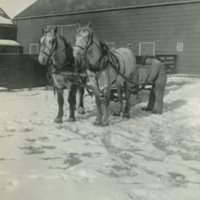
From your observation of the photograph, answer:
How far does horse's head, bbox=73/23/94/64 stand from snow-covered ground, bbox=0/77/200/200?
51.8 inches

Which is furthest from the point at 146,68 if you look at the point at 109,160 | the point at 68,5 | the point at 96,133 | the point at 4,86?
the point at 68,5

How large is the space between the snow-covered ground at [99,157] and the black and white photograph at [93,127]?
0.04 ft

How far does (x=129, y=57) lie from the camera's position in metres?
9.05

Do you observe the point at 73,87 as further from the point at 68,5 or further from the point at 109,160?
the point at 68,5

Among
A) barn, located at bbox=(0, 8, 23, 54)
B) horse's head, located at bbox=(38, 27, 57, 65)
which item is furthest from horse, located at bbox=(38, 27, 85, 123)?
barn, located at bbox=(0, 8, 23, 54)

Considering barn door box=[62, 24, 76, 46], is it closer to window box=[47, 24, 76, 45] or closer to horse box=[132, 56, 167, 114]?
window box=[47, 24, 76, 45]

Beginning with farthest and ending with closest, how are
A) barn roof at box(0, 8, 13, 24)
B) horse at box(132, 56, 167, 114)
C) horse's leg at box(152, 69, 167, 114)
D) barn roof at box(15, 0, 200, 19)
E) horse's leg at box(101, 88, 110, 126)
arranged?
barn roof at box(0, 8, 13, 24) → barn roof at box(15, 0, 200, 19) → horse's leg at box(152, 69, 167, 114) → horse at box(132, 56, 167, 114) → horse's leg at box(101, 88, 110, 126)

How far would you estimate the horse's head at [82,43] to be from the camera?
7418 millimetres

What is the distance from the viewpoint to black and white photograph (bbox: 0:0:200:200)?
446 cm

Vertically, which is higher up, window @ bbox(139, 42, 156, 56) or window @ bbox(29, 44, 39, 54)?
window @ bbox(139, 42, 156, 56)

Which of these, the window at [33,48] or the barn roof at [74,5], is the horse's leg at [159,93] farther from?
the window at [33,48]

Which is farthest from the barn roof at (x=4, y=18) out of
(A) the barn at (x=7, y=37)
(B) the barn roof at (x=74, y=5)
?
(B) the barn roof at (x=74, y=5)

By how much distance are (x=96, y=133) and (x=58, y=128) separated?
76cm

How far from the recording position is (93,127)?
789 centimetres
